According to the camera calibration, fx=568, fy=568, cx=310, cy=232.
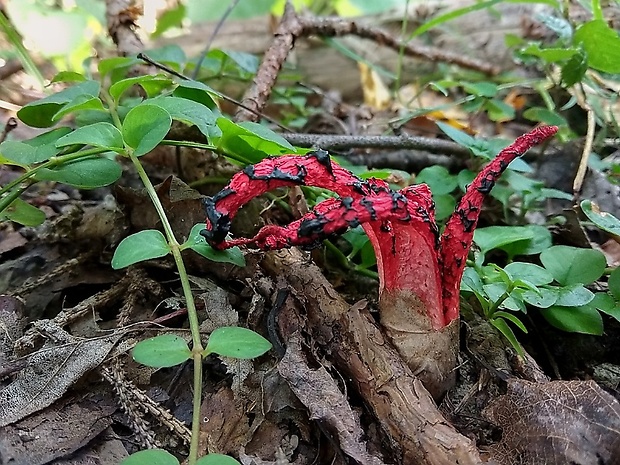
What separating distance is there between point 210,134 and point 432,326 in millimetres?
839

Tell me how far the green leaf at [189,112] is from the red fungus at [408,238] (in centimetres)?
30

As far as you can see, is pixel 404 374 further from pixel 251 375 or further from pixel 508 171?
Result: pixel 508 171

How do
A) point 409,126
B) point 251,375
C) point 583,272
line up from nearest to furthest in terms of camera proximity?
point 251,375, point 583,272, point 409,126

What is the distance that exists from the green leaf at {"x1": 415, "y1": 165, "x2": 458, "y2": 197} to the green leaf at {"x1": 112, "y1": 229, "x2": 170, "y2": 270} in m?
1.06

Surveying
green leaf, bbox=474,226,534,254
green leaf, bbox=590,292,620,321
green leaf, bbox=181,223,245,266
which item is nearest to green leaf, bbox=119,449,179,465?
green leaf, bbox=181,223,245,266

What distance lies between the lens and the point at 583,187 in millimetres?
2328

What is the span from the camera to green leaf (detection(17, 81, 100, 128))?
1769mm

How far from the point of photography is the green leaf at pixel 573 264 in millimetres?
1643

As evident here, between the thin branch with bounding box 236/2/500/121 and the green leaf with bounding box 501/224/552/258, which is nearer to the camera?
the green leaf with bounding box 501/224/552/258

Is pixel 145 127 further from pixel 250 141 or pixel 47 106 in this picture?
Result: pixel 47 106

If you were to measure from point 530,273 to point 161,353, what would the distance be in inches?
40.9

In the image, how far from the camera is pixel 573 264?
1.68 metres

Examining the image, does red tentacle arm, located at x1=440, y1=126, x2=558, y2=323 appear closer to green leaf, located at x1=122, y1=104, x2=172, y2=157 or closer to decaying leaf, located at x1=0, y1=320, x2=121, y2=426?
green leaf, located at x1=122, y1=104, x2=172, y2=157

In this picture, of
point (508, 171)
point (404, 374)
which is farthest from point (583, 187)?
point (404, 374)
